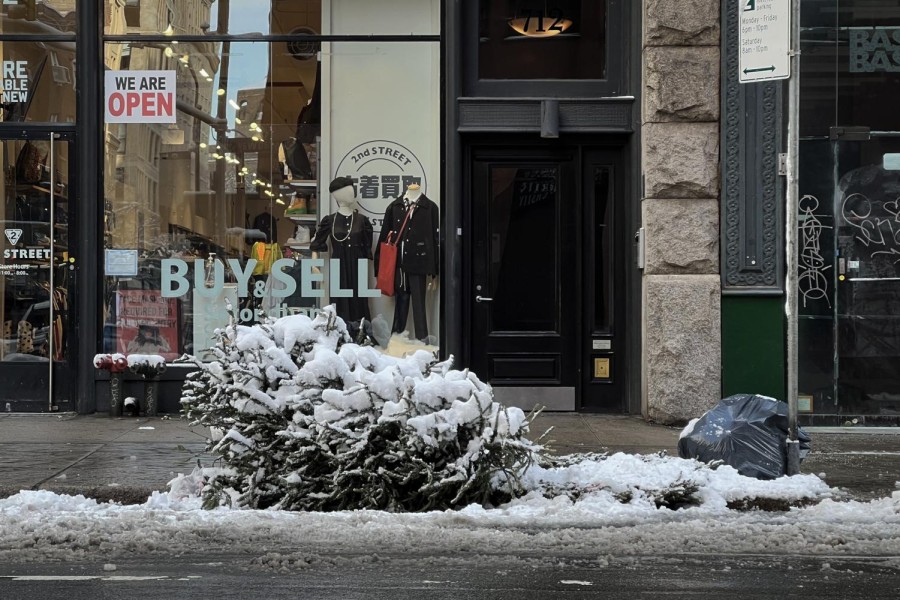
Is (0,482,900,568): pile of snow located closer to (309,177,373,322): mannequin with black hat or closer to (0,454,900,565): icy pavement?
(0,454,900,565): icy pavement

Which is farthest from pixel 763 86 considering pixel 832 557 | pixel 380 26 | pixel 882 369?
pixel 832 557

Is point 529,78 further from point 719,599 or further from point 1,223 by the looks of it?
point 719,599

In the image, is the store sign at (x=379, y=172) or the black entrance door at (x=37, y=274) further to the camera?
the store sign at (x=379, y=172)

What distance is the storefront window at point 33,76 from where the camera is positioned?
34.2ft

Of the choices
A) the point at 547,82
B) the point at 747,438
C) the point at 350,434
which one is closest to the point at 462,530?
the point at 350,434

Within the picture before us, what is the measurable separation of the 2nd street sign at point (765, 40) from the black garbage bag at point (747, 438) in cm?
235

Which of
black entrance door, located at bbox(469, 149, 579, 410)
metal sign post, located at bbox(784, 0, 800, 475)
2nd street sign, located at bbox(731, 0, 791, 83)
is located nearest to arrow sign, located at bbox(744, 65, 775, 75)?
2nd street sign, located at bbox(731, 0, 791, 83)

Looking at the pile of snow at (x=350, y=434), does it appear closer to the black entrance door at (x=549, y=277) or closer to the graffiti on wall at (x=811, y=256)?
the black entrance door at (x=549, y=277)

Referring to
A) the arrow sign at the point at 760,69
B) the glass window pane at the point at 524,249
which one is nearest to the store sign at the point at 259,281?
the glass window pane at the point at 524,249

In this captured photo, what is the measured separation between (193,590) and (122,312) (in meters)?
6.28

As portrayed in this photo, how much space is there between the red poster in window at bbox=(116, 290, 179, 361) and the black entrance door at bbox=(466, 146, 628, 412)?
313 cm

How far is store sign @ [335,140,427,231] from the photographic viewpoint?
1053cm

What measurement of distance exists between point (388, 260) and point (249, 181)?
1.67 metres

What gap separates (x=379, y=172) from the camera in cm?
1054
